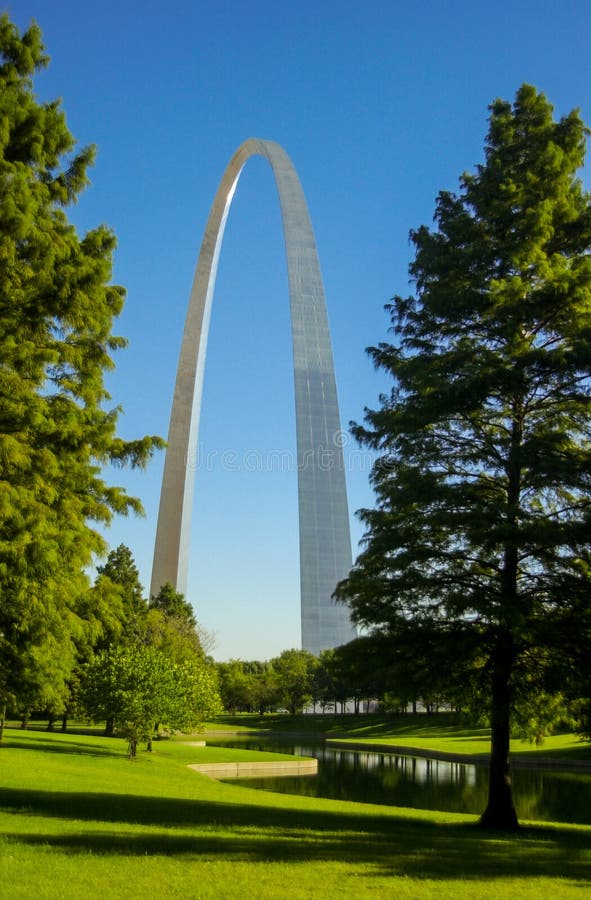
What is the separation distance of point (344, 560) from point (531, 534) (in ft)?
82.0

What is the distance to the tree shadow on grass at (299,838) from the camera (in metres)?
8.29

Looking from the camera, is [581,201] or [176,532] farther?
[176,532]

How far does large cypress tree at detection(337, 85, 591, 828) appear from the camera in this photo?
467 inches

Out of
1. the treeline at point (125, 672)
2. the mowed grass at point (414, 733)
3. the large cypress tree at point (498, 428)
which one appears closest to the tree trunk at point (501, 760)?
the large cypress tree at point (498, 428)

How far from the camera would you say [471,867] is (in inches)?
326

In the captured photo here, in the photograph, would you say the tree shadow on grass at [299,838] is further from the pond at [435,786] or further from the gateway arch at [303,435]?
the gateway arch at [303,435]

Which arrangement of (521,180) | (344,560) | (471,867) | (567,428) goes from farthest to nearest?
(344,560) → (521,180) → (567,428) → (471,867)

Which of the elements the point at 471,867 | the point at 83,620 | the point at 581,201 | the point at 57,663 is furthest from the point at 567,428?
the point at 57,663

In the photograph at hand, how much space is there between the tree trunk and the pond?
6138mm

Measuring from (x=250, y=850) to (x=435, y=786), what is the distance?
1728cm

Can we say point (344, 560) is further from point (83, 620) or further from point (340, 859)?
point (340, 859)

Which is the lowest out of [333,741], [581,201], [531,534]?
[333,741]

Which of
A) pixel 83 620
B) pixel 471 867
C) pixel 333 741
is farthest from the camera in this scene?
pixel 333 741

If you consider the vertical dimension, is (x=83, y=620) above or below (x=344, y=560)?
below
